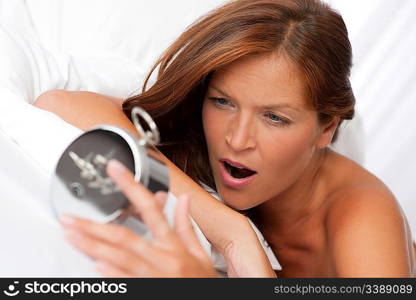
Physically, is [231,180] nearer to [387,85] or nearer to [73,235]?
[73,235]

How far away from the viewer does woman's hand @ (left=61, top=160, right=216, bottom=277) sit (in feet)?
2.62

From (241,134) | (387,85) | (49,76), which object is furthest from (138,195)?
(387,85)

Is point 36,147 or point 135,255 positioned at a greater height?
point 135,255

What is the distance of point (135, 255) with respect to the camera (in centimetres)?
83

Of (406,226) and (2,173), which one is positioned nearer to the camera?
(2,173)

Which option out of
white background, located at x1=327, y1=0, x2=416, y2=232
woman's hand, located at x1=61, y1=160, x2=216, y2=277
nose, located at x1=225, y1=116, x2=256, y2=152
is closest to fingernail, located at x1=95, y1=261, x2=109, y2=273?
woman's hand, located at x1=61, y1=160, x2=216, y2=277

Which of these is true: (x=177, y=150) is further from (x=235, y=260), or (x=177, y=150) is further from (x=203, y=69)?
(x=235, y=260)

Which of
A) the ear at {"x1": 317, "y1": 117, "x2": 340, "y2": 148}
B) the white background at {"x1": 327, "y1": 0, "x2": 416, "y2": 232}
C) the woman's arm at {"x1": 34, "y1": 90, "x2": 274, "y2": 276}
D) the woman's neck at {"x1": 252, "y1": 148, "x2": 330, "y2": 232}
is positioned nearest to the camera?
the woman's arm at {"x1": 34, "y1": 90, "x2": 274, "y2": 276}

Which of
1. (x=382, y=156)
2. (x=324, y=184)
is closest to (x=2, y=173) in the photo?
(x=324, y=184)

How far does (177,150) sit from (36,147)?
1.62ft

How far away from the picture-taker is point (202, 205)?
1298mm

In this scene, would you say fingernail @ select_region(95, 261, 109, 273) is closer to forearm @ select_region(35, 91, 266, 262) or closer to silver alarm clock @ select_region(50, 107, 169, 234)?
silver alarm clock @ select_region(50, 107, 169, 234)

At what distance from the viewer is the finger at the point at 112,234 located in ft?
2.67

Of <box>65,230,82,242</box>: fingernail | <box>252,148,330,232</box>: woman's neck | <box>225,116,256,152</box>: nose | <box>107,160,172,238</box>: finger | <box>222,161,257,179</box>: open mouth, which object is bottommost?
<box>252,148,330,232</box>: woman's neck
